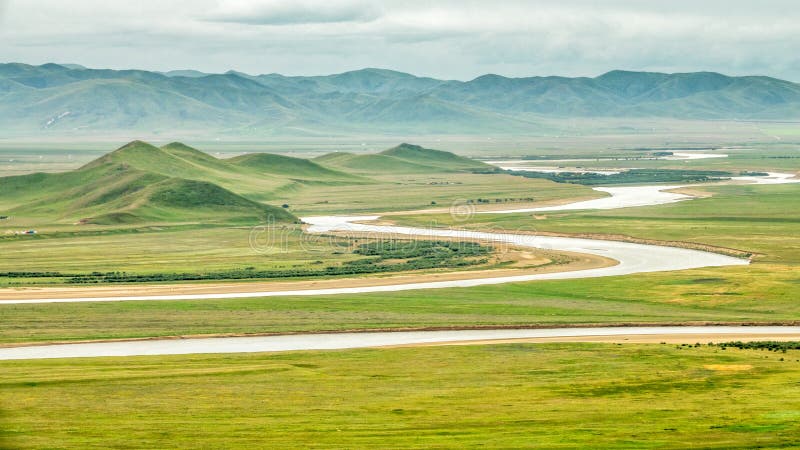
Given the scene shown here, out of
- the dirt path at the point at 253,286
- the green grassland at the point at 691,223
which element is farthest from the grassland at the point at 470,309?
the green grassland at the point at 691,223

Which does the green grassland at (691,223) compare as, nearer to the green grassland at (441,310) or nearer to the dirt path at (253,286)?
the dirt path at (253,286)

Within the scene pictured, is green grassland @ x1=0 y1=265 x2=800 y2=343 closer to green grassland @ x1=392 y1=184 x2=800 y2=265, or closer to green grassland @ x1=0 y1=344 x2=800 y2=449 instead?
green grassland @ x1=0 y1=344 x2=800 y2=449

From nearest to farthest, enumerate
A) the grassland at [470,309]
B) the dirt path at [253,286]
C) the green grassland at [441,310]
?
the green grassland at [441,310], the grassland at [470,309], the dirt path at [253,286]

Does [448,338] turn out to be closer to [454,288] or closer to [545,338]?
[545,338]

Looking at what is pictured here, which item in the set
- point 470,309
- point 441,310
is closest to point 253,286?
point 441,310

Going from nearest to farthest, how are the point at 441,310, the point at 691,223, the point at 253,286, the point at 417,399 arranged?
the point at 417,399 → the point at 441,310 → the point at 253,286 → the point at 691,223

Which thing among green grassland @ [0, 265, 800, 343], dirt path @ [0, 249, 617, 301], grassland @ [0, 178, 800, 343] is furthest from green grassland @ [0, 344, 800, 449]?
dirt path @ [0, 249, 617, 301]

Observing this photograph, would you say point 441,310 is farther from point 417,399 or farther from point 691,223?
point 691,223

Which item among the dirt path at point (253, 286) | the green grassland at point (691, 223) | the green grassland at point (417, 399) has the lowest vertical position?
the dirt path at point (253, 286)

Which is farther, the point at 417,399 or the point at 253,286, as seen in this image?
the point at 253,286
